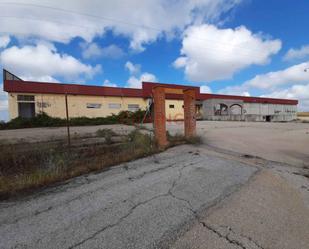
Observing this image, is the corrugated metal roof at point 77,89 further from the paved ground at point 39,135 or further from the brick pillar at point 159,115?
the brick pillar at point 159,115

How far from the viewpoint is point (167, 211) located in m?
2.81

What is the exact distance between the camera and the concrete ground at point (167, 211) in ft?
7.25

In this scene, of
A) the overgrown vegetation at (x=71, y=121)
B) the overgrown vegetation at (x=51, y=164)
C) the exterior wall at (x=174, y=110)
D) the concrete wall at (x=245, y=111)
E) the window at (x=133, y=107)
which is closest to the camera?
the overgrown vegetation at (x=51, y=164)

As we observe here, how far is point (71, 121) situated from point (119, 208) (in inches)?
820

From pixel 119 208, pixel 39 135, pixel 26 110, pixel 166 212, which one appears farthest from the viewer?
pixel 26 110

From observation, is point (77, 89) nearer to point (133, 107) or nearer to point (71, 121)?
point (71, 121)

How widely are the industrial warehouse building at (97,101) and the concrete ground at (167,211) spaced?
55.5ft

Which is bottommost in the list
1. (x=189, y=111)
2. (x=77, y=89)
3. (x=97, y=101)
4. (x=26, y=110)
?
(x=189, y=111)

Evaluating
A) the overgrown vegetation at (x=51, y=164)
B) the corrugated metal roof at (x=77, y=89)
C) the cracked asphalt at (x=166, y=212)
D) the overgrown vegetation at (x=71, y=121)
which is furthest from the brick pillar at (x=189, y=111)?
the overgrown vegetation at (x=71, y=121)

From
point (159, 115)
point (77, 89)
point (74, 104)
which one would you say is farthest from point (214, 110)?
point (159, 115)

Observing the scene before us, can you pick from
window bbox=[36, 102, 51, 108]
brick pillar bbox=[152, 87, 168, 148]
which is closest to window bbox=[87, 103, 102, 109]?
window bbox=[36, 102, 51, 108]

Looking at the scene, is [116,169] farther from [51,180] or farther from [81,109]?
[81,109]

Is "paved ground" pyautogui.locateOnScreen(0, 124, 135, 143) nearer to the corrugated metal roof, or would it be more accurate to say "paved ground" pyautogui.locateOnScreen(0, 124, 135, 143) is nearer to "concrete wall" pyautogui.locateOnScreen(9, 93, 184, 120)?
"concrete wall" pyautogui.locateOnScreen(9, 93, 184, 120)

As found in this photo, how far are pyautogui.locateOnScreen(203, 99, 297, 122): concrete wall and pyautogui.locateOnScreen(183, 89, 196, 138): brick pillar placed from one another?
75.4ft
